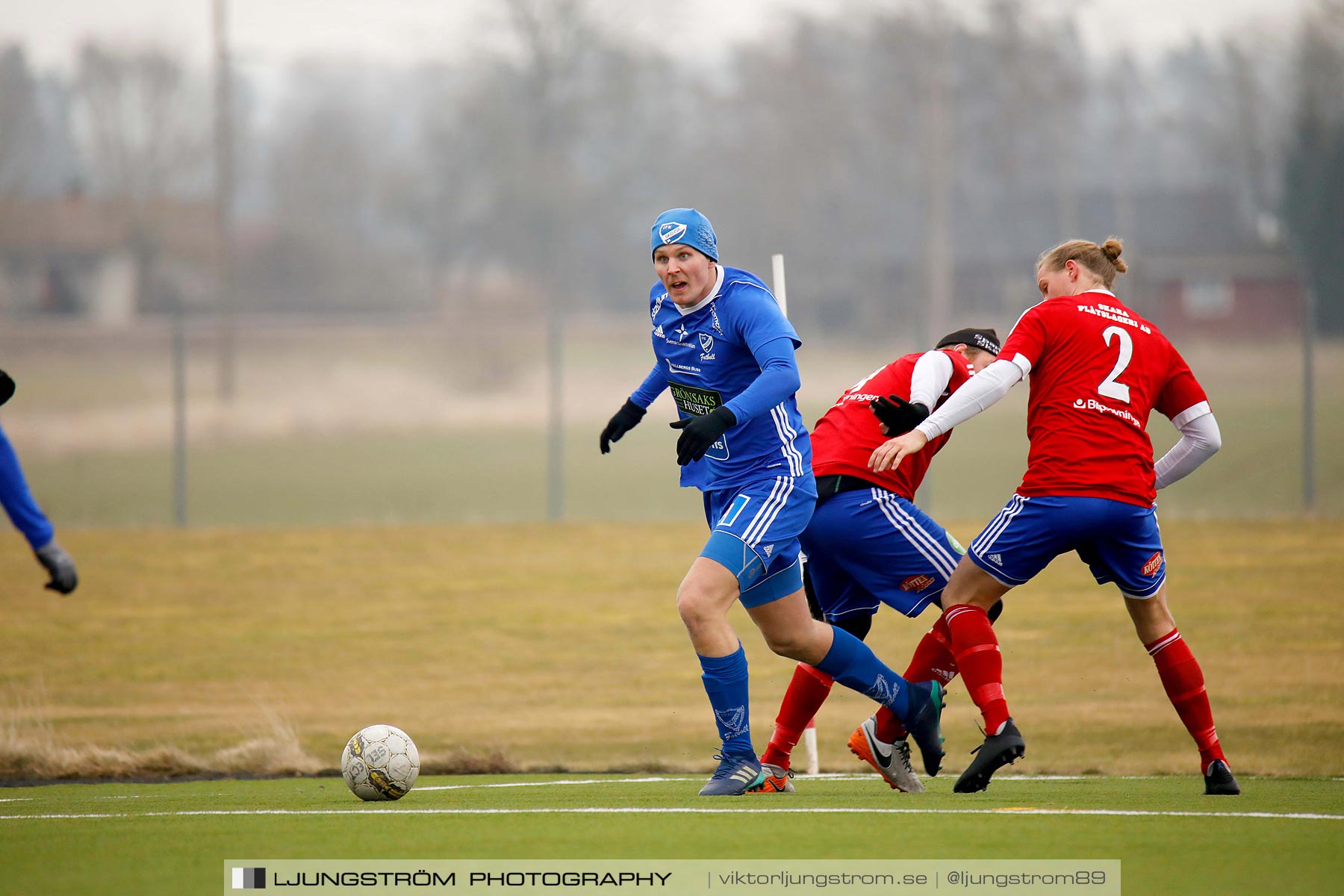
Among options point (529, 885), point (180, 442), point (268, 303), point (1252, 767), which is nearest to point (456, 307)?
point (268, 303)

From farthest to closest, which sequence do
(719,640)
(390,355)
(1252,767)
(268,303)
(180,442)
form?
1. (268,303)
2. (390,355)
3. (180,442)
4. (1252,767)
5. (719,640)

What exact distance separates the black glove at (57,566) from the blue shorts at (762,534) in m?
2.70

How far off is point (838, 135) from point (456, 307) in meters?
13.7

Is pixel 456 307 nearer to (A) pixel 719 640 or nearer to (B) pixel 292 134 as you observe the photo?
(B) pixel 292 134

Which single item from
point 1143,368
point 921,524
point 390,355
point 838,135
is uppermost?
point 838,135

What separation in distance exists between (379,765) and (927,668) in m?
2.29

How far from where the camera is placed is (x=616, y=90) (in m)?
44.6

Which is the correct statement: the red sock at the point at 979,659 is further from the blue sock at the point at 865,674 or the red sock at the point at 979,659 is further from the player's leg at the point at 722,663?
the player's leg at the point at 722,663

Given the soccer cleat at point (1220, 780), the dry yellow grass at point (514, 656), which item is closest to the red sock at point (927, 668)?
the soccer cleat at point (1220, 780)

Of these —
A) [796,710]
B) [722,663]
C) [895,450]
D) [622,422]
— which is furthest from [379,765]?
[895,450]

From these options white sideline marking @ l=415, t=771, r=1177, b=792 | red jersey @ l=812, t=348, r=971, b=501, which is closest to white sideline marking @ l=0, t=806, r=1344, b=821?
white sideline marking @ l=415, t=771, r=1177, b=792

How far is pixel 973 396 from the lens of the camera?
5504 mm

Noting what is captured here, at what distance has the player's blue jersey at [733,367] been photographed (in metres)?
5.69

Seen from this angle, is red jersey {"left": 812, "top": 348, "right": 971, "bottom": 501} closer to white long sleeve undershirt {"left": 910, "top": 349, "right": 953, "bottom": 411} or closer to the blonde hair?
white long sleeve undershirt {"left": 910, "top": 349, "right": 953, "bottom": 411}
